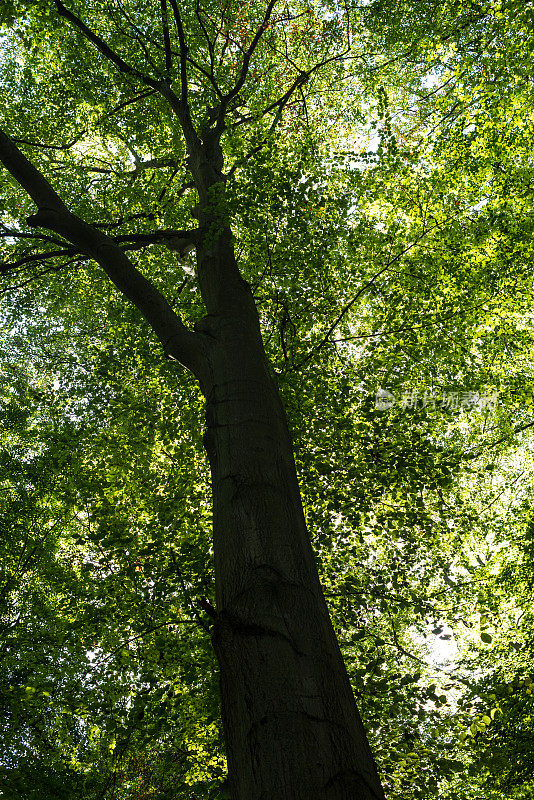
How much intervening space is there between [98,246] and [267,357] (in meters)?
2.85

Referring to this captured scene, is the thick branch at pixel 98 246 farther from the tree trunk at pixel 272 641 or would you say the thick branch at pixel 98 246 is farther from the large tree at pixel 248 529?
the tree trunk at pixel 272 641

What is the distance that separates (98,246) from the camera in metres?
5.43

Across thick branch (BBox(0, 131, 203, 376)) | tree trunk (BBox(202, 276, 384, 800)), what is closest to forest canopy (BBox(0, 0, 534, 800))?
thick branch (BBox(0, 131, 203, 376))

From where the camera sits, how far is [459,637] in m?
16.2

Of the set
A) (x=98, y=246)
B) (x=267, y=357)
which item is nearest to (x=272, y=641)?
(x=98, y=246)

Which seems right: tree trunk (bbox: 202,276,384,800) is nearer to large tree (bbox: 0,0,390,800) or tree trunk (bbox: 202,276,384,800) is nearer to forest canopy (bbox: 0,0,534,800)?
large tree (bbox: 0,0,390,800)

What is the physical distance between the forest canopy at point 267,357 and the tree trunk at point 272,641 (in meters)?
0.54

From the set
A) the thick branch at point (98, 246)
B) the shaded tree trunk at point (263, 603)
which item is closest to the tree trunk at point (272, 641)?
the shaded tree trunk at point (263, 603)

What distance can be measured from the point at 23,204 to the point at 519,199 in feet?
39.1

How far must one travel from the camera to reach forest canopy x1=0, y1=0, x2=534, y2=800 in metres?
7.16

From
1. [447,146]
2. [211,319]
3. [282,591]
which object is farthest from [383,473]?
[447,146]

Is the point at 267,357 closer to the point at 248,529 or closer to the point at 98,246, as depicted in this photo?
the point at 98,246

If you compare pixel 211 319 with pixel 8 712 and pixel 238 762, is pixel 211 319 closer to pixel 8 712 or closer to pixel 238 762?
pixel 238 762

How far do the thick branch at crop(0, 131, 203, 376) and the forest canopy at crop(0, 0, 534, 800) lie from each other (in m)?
0.02
